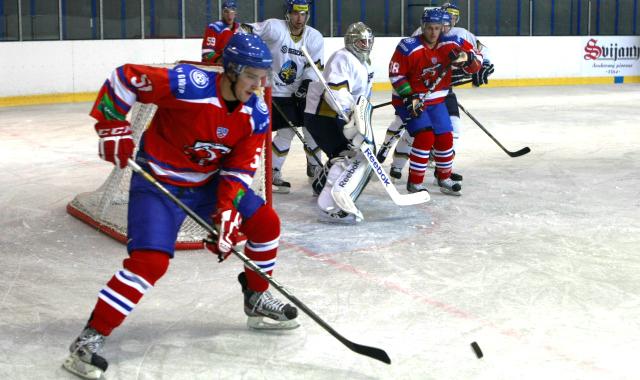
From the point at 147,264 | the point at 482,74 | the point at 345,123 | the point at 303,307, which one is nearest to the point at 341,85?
the point at 345,123

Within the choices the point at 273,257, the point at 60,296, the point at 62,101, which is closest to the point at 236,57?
the point at 273,257

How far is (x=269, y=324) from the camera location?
308 centimetres

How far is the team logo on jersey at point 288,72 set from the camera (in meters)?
5.47

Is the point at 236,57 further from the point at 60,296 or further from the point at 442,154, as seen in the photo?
the point at 442,154

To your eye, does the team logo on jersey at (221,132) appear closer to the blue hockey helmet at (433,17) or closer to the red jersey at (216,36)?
the blue hockey helmet at (433,17)

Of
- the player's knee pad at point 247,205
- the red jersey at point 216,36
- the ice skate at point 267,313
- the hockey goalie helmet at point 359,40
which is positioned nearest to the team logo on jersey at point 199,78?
the player's knee pad at point 247,205

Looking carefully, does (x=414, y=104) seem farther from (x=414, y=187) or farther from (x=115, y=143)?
(x=115, y=143)

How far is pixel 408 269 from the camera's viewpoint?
153 inches

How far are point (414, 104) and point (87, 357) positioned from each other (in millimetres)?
2913

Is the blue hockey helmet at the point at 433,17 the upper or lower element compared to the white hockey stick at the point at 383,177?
upper

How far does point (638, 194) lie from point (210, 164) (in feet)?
10.7

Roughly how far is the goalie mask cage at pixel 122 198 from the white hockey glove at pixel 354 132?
41 centimetres

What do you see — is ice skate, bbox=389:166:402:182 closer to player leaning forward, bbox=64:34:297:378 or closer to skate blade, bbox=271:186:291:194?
skate blade, bbox=271:186:291:194

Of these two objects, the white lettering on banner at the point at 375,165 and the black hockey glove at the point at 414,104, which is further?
the black hockey glove at the point at 414,104
